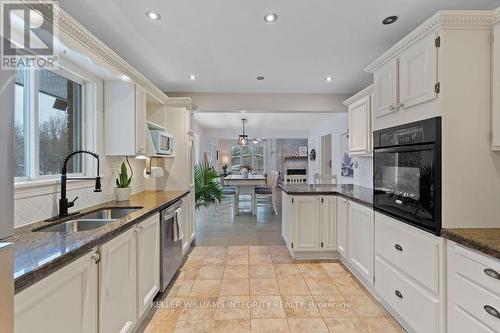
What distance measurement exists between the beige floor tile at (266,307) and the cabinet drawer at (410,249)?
102 centimetres

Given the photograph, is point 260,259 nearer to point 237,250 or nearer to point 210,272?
point 237,250

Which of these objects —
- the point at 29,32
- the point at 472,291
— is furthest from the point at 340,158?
the point at 29,32

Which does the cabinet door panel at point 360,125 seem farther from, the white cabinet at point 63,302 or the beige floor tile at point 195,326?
the white cabinet at point 63,302

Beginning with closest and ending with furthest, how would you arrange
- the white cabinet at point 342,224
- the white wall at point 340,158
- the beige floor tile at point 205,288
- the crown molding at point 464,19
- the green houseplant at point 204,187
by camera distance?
the crown molding at point 464,19
the beige floor tile at point 205,288
the white cabinet at point 342,224
the white wall at point 340,158
the green houseplant at point 204,187

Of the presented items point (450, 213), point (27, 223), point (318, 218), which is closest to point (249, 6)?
point (450, 213)

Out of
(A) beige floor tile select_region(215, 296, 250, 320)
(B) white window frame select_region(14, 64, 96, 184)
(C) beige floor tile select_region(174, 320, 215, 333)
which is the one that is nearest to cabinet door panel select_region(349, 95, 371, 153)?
(A) beige floor tile select_region(215, 296, 250, 320)

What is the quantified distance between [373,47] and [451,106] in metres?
1.31

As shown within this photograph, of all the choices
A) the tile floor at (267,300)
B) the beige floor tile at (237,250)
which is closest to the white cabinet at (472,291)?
the tile floor at (267,300)

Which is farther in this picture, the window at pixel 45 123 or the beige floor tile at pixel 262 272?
the beige floor tile at pixel 262 272

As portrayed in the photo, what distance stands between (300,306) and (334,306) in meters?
0.31

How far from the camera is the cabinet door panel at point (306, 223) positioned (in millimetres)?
3303

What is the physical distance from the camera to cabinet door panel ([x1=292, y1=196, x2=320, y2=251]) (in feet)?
10.8

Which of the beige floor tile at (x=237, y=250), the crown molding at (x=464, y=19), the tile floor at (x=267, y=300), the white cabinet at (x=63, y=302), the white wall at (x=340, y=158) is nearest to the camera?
the white cabinet at (x=63, y=302)

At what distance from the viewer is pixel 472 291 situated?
1.34 m
